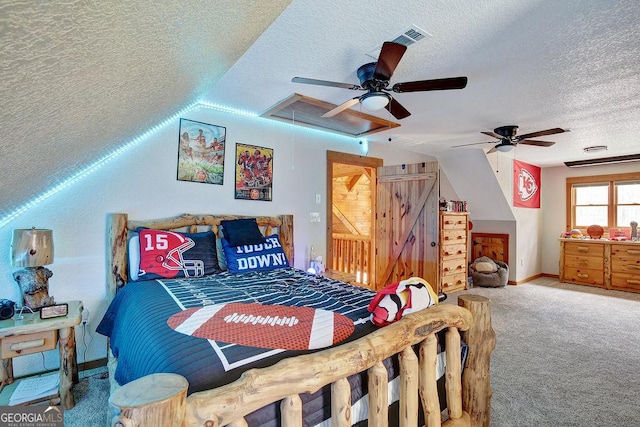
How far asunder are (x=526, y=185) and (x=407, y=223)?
3.36 m

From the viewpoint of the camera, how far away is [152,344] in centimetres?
120

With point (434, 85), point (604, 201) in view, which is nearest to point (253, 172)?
point (434, 85)

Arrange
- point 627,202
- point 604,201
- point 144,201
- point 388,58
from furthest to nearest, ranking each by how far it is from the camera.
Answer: point 604,201 → point 627,202 → point 144,201 → point 388,58

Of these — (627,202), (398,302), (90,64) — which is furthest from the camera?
(627,202)

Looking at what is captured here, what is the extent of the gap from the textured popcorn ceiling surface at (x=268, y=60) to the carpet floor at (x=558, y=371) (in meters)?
1.79

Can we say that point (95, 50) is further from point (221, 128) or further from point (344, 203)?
point (344, 203)

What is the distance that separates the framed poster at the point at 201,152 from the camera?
9.30 feet

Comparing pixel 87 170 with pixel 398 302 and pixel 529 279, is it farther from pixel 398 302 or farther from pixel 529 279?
pixel 529 279

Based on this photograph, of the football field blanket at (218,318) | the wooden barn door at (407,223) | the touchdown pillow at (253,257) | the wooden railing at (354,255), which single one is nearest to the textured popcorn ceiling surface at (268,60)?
the football field blanket at (218,318)

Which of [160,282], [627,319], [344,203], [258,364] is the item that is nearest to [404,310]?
[258,364]

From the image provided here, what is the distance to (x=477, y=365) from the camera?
59.3 inches

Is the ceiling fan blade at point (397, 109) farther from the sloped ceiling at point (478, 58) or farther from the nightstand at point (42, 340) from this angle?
the nightstand at point (42, 340)

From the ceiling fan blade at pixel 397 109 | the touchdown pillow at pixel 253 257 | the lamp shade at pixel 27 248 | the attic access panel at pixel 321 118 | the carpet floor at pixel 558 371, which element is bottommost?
the carpet floor at pixel 558 371

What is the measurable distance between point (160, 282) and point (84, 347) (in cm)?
90
